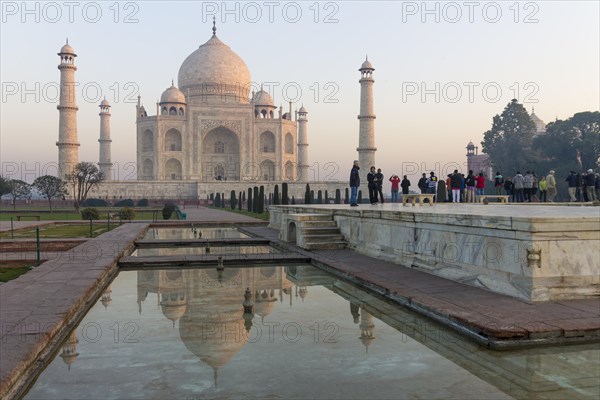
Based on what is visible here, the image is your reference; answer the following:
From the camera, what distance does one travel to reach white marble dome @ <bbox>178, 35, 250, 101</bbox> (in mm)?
44531

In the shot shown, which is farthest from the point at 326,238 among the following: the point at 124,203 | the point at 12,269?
the point at 124,203

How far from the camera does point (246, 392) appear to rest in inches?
110

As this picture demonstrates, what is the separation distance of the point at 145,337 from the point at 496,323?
244 cm

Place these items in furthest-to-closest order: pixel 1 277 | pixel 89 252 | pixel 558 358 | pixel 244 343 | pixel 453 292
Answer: pixel 89 252, pixel 1 277, pixel 453 292, pixel 244 343, pixel 558 358

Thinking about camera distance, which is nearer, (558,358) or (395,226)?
(558,358)

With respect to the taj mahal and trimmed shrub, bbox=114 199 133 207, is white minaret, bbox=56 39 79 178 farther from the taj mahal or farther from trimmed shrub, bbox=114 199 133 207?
the taj mahal

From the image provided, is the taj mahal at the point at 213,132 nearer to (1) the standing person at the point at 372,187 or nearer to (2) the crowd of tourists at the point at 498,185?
(2) the crowd of tourists at the point at 498,185

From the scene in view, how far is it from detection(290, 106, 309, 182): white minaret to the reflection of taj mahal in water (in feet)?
137

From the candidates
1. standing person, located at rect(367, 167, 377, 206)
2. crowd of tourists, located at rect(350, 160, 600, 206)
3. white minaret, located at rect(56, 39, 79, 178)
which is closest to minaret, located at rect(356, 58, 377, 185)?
white minaret, located at rect(56, 39, 79, 178)

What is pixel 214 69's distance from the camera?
146 feet

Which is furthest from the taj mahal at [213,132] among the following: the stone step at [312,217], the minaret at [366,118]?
the stone step at [312,217]

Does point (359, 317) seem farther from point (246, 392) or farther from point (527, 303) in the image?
point (246, 392)

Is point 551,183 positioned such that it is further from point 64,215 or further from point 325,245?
point 64,215

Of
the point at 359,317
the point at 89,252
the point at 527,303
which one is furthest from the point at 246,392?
the point at 89,252
